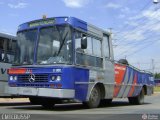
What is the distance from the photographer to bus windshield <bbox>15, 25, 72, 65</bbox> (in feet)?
47.8

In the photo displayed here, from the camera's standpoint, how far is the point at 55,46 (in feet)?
48.3

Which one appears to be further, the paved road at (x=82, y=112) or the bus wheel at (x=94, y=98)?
the bus wheel at (x=94, y=98)

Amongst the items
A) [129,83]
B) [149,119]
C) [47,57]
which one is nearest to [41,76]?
[47,57]

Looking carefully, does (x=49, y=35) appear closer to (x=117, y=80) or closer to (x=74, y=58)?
(x=74, y=58)

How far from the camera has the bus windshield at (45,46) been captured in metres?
14.6

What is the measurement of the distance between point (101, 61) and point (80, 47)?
217 centimetres

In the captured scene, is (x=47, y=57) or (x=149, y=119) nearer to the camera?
(x=149, y=119)

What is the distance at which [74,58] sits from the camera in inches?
578

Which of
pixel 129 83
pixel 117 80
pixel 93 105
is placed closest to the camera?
pixel 93 105

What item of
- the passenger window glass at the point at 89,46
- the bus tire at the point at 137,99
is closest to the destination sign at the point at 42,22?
the passenger window glass at the point at 89,46

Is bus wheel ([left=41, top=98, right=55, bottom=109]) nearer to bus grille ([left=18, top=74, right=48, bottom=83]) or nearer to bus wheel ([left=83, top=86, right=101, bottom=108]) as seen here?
bus wheel ([left=83, top=86, right=101, bottom=108])

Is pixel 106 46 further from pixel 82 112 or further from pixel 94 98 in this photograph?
pixel 82 112

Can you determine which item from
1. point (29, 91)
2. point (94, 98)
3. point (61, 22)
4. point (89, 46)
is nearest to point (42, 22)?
point (61, 22)

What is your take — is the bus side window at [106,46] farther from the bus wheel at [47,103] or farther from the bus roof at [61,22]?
the bus wheel at [47,103]
